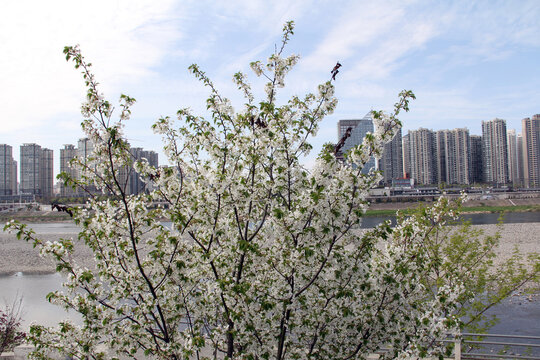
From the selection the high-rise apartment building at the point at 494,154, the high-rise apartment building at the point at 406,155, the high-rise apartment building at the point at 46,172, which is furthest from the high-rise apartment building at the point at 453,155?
the high-rise apartment building at the point at 46,172

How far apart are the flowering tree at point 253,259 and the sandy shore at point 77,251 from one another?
24.8 meters

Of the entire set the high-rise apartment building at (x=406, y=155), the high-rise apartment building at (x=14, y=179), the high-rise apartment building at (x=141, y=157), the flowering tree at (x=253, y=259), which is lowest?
the flowering tree at (x=253, y=259)

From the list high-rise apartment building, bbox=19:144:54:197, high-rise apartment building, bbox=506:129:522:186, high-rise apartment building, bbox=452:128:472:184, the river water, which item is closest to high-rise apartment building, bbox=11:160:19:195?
high-rise apartment building, bbox=19:144:54:197

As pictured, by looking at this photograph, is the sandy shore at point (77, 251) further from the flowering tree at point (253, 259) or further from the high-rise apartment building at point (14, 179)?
the high-rise apartment building at point (14, 179)

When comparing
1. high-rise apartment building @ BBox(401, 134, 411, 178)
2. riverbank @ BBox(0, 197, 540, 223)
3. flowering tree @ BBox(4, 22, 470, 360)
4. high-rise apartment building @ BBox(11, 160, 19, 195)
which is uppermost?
high-rise apartment building @ BBox(401, 134, 411, 178)

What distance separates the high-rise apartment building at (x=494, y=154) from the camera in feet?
418

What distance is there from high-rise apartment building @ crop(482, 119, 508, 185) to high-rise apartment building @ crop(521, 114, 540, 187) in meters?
7.63

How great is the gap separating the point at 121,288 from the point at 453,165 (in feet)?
454

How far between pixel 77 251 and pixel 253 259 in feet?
122

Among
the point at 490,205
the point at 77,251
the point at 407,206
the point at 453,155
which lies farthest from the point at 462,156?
the point at 77,251

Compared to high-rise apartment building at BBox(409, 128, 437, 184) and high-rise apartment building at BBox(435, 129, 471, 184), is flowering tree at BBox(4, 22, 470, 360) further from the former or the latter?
high-rise apartment building at BBox(409, 128, 437, 184)

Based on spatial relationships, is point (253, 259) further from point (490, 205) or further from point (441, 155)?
point (441, 155)

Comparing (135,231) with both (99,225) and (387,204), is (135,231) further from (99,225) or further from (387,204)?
(387,204)

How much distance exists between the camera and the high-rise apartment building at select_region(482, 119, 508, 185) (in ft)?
418
